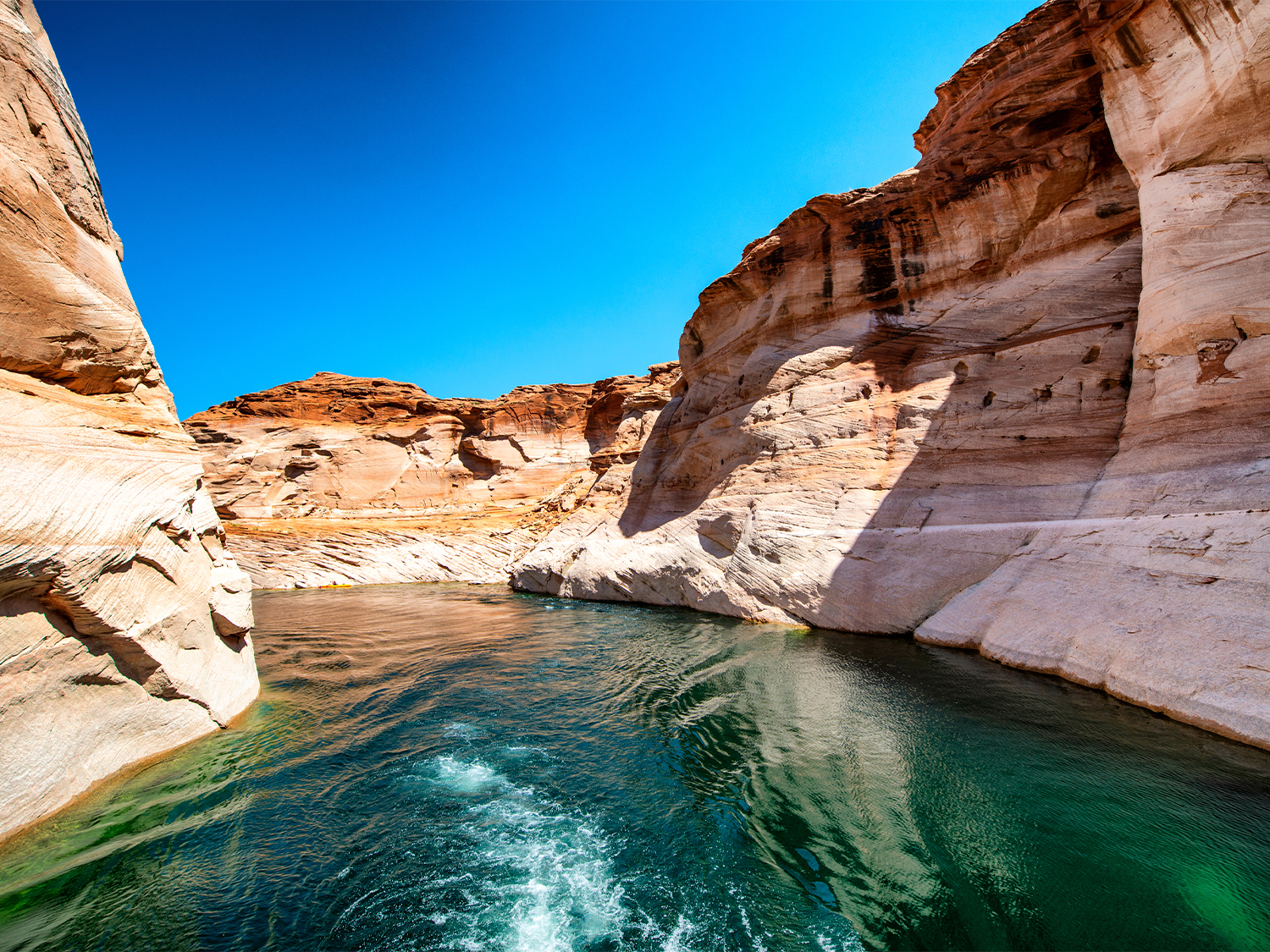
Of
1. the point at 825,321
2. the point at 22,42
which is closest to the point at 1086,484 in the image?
the point at 825,321

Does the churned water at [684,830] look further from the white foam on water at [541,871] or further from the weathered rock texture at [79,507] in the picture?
the weathered rock texture at [79,507]

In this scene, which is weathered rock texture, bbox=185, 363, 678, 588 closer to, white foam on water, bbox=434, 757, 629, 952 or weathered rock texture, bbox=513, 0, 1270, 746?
weathered rock texture, bbox=513, 0, 1270, 746

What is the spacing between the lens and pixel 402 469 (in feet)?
118

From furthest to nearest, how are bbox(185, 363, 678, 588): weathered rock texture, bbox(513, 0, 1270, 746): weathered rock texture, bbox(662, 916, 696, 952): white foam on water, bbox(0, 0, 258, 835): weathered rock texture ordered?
1. bbox(185, 363, 678, 588): weathered rock texture
2. bbox(513, 0, 1270, 746): weathered rock texture
3. bbox(0, 0, 258, 835): weathered rock texture
4. bbox(662, 916, 696, 952): white foam on water

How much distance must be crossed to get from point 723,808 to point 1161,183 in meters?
11.4

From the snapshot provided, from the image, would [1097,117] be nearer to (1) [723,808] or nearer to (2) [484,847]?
(1) [723,808]

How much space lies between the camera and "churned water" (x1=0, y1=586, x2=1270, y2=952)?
121 inches

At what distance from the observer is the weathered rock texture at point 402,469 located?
2520 centimetres

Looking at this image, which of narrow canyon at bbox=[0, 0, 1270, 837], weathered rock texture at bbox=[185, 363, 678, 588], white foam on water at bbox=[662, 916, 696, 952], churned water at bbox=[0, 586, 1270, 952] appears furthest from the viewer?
weathered rock texture at bbox=[185, 363, 678, 588]

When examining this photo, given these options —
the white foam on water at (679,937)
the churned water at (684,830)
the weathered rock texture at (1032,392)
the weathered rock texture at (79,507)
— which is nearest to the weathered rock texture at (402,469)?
the weathered rock texture at (1032,392)

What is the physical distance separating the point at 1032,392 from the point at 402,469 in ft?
114

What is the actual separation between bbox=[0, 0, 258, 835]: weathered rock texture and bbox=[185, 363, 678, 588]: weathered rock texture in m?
18.0

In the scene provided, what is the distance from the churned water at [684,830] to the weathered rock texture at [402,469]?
1762 cm

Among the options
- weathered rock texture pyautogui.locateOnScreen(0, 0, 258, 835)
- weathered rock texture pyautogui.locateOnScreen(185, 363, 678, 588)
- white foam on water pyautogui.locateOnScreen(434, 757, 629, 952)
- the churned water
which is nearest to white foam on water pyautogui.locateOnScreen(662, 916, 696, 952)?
the churned water
